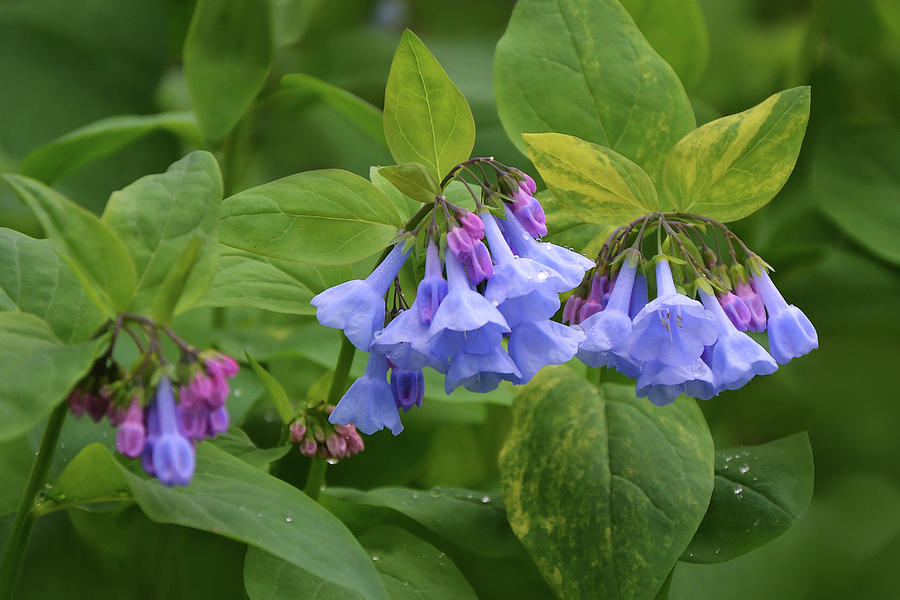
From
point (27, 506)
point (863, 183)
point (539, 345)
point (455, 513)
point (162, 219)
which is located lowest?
point (455, 513)

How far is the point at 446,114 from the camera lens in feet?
2.71

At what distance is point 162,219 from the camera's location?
27.7 inches

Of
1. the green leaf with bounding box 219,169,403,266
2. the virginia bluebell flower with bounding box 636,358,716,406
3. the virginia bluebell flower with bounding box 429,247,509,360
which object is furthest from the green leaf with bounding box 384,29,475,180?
the virginia bluebell flower with bounding box 636,358,716,406

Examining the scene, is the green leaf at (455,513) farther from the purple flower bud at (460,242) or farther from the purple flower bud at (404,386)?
the purple flower bud at (460,242)

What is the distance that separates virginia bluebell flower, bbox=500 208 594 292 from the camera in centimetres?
75

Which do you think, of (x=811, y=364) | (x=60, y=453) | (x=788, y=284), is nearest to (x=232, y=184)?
(x=60, y=453)

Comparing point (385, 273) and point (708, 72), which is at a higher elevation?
point (385, 273)

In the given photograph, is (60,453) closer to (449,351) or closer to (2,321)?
(2,321)

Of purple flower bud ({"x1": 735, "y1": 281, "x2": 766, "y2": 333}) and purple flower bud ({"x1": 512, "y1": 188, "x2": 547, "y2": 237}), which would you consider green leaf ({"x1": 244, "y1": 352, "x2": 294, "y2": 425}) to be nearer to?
purple flower bud ({"x1": 512, "y1": 188, "x2": 547, "y2": 237})

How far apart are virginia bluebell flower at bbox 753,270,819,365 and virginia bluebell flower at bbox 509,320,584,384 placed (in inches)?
8.5

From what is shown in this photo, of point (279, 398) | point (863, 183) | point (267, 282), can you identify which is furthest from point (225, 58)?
point (863, 183)

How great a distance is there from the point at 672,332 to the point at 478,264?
0.20 metres

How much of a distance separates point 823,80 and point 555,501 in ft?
4.01

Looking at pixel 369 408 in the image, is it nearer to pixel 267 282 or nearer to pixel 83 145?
pixel 267 282
